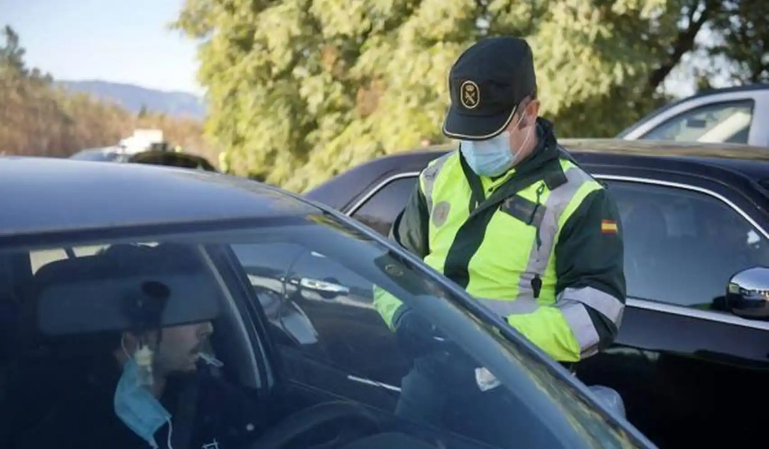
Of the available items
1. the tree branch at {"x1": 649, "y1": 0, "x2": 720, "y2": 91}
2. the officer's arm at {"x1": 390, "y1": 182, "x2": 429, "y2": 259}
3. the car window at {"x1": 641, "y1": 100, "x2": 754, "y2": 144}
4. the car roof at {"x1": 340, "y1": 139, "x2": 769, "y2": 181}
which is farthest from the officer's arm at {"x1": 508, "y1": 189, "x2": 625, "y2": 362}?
the tree branch at {"x1": 649, "y1": 0, "x2": 720, "y2": 91}

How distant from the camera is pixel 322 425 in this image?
2252mm

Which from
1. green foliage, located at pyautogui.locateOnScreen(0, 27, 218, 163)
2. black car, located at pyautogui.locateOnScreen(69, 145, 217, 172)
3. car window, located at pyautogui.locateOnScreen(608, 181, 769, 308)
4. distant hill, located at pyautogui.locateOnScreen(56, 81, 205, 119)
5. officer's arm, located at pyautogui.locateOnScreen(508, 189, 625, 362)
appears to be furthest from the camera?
distant hill, located at pyautogui.locateOnScreen(56, 81, 205, 119)

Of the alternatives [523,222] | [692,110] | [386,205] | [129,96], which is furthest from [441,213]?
[129,96]

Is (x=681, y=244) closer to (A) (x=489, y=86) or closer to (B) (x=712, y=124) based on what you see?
(A) (x=489, y=86)

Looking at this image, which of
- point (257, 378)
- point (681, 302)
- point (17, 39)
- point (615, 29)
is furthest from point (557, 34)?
point (17, 39)

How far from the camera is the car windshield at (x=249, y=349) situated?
2.09 m

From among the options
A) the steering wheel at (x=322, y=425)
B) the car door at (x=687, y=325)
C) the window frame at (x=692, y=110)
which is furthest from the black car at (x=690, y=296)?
the window frame at (x=692, y=110)

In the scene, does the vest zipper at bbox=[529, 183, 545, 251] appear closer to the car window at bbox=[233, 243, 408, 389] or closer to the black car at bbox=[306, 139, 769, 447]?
the car window at bbox=[233, 243, 408, 389]

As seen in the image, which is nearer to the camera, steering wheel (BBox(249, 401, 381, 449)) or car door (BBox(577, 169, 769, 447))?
steering wheel (BBox(249, 401, 381, 449))

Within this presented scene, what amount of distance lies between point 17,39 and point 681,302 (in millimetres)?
37212

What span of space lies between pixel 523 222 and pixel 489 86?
32 cm

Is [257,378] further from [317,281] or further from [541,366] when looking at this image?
[541,366]

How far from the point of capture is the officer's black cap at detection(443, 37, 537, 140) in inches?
105

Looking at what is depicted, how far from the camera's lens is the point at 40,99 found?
38.7 m
